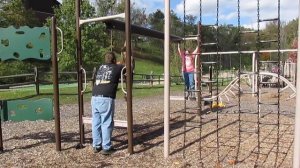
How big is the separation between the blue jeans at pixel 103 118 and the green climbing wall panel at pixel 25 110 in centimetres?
94

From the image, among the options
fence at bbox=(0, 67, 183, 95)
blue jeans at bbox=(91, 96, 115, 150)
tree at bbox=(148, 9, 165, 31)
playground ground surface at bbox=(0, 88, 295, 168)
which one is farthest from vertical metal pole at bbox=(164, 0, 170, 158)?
tree at bbox=(148, 9, 165, 31)

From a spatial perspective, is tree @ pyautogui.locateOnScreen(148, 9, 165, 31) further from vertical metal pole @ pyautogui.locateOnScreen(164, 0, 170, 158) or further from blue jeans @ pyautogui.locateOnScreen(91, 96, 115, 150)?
vertical metal pole @ pyautogui.locateOnScreen(164, 0, 170, 158)

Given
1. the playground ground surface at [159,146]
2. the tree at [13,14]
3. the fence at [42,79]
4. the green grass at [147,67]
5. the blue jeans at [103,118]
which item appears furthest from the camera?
the green grass at [147,67]

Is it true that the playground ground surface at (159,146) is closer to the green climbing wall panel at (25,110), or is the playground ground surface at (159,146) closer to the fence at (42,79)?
the green climbing wall panel at (25,110)

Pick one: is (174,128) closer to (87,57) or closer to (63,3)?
(87,57)

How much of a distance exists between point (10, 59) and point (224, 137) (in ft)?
12.5

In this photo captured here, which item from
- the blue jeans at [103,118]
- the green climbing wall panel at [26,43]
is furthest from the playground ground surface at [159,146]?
the green climbing wall panel at [26,43]

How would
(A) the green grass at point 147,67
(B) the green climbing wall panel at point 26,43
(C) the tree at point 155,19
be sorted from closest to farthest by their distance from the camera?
(B) the green climbing wall panel at point 26,43, (A) the green grass at point 147,67, (C) the tree at point 155,19

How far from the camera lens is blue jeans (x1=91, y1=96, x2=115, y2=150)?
17.5ft

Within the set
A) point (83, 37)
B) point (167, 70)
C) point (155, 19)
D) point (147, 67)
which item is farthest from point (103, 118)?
point (155, 19)

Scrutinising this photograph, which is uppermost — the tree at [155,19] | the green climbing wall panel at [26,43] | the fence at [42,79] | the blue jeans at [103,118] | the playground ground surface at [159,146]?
the tree at [155,19]

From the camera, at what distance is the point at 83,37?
78.9 feet

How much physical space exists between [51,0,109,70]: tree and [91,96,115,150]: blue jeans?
18.4 m

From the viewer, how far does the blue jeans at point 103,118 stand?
5.32 m
